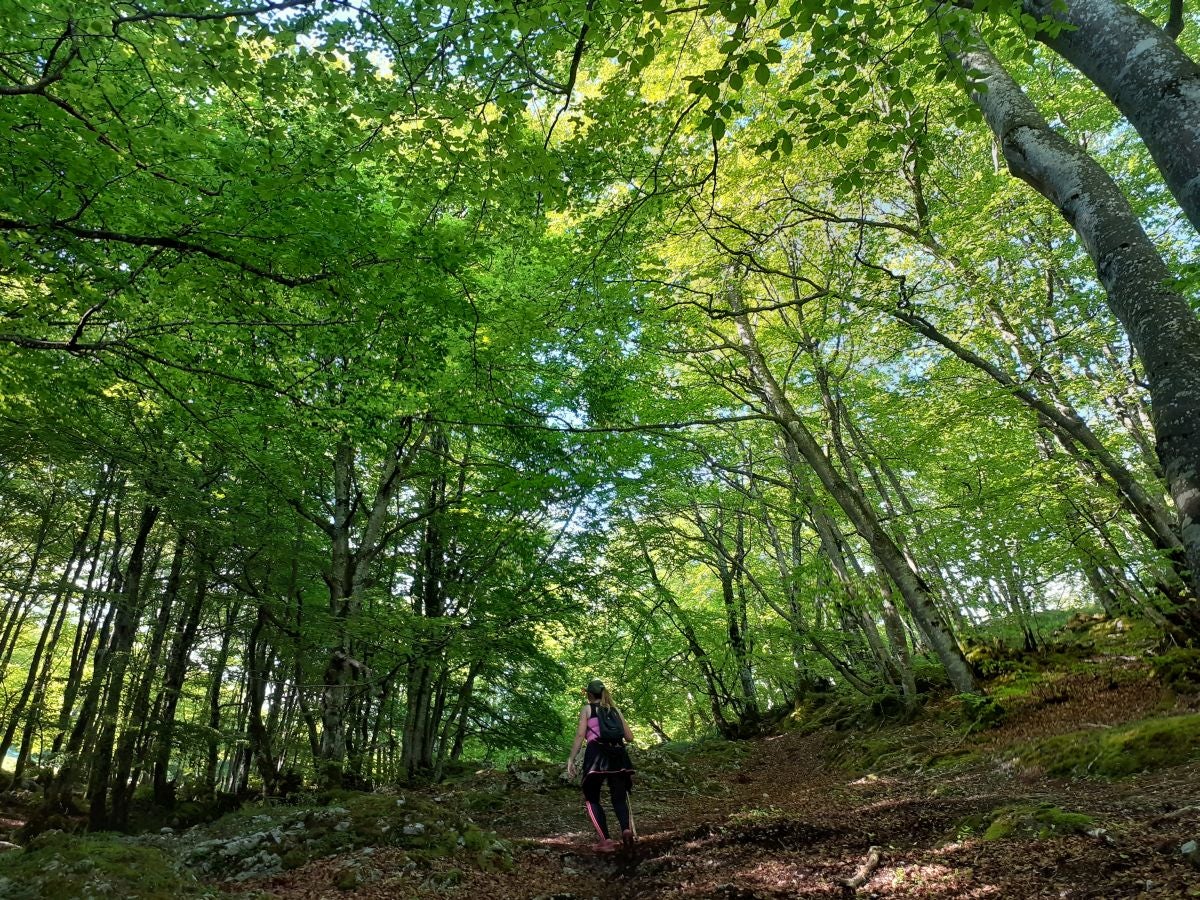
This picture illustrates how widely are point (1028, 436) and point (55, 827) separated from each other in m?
20.1

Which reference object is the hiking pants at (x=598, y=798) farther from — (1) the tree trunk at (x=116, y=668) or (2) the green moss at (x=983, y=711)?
(1) the tree trunk at (x=116, y=668)

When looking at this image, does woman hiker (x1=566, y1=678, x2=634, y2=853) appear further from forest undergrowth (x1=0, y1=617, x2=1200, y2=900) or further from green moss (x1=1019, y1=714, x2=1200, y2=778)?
green moss (x1=1019, y1=714, x2=1200, y2=778)

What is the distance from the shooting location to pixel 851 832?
4.81 metres

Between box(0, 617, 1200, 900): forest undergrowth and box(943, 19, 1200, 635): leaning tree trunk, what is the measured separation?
6.47 ft

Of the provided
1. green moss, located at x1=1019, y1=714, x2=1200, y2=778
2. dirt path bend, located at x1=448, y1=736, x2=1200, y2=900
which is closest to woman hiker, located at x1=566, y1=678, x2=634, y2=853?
dirt path bend, located at x1=448, y1=736, x2=1200, y2=900

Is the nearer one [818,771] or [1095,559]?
[1095,559]

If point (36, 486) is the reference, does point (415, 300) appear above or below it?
below

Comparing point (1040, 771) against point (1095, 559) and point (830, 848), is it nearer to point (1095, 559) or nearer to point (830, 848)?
point (830, 848)

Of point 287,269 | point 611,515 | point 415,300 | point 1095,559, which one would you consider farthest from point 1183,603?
point 287,269

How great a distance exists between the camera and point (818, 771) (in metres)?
10.5

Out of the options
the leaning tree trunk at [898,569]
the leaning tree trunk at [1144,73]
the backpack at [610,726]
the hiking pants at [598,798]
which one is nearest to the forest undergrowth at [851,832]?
the hiking pants at [598,798]

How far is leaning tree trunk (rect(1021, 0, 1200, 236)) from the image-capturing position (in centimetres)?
246

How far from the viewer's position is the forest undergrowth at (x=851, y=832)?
10.9 ft

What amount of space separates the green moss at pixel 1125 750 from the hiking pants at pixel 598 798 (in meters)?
4.30
